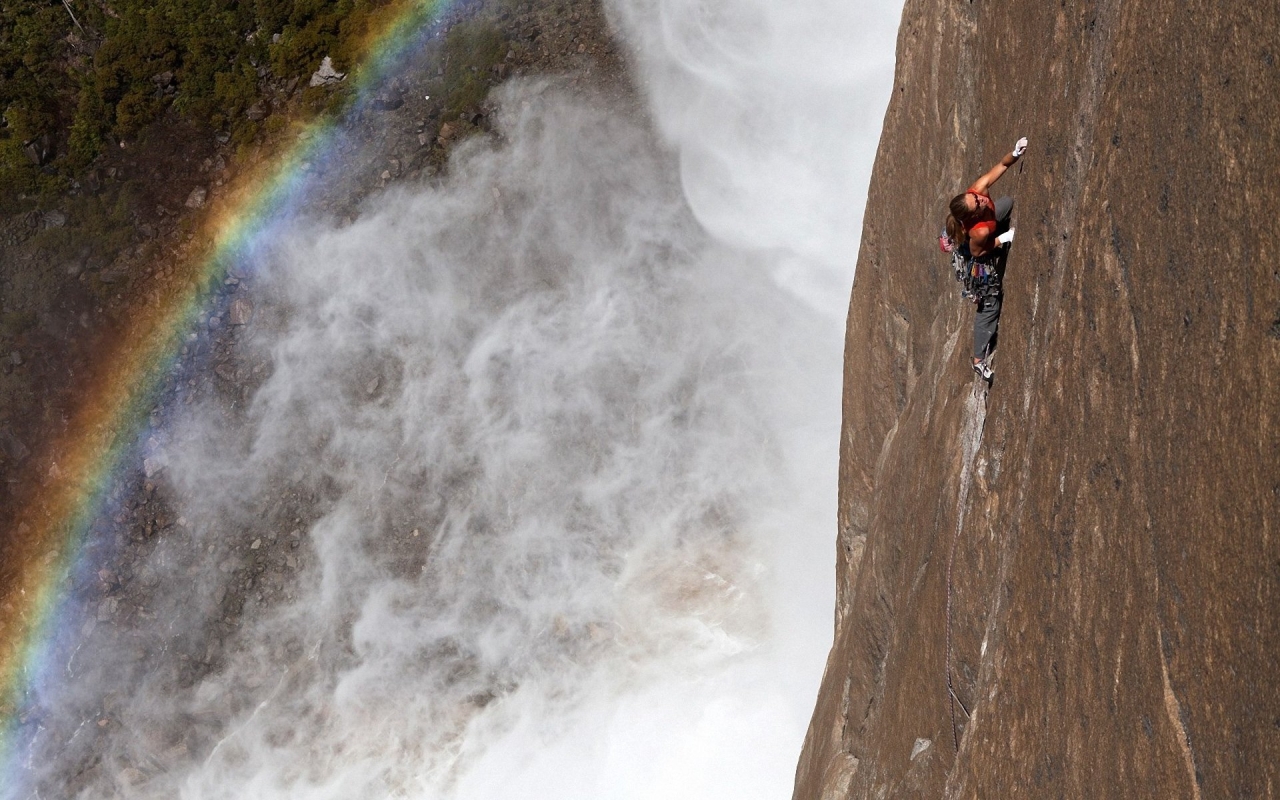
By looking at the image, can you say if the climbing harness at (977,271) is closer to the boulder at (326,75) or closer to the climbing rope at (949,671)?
the climbing rope at (949,671)

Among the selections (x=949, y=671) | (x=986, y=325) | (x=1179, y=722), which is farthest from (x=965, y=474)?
(x=1179, y=722)

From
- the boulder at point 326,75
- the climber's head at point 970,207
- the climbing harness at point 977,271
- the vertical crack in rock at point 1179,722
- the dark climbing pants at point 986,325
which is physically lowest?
the vertical crack in rock at point 1179,722

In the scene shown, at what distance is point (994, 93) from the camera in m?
8.96

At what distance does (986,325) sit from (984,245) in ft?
2.03

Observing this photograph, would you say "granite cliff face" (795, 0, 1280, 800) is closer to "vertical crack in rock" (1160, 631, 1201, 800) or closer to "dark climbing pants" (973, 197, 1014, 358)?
"vertical crack in rock" (1160, 631, 1201, 800)

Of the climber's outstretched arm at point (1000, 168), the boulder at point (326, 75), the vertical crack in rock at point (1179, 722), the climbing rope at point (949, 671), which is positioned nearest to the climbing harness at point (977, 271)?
the climber's outstretched arm at point (1000, 168)

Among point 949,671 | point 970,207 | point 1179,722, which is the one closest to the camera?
point 1179,722

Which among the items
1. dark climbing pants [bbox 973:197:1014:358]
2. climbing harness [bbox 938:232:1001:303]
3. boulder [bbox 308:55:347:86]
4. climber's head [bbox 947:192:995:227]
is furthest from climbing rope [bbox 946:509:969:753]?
boulder [bbox 308:55:347:86]

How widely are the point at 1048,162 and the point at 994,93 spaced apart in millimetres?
1860

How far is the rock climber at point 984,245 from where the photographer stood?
7.91 meters

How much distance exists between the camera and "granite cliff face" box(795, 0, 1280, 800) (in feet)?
16.0

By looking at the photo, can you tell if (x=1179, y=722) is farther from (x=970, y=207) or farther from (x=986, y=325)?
(x=970, y=207)

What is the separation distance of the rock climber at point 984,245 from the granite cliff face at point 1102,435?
0.20m

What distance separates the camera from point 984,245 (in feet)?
26.3
